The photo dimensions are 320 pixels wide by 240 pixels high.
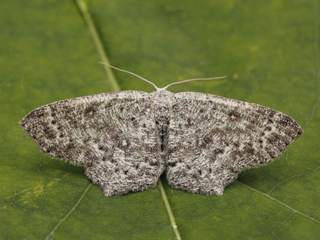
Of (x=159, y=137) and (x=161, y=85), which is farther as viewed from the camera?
(x=161, y=85)

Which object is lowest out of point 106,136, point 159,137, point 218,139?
point 218,139

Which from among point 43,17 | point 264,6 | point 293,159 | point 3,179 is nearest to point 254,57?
point 264,6

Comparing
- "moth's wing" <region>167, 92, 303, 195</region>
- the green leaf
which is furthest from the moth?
the green leaf

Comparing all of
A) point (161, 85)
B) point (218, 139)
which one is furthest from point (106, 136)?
point (161, 85)

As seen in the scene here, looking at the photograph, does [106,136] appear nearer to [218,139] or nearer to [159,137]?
[159,137]

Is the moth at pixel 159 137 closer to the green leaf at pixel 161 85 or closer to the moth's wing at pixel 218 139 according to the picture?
the moth's wing at pixel 218 139

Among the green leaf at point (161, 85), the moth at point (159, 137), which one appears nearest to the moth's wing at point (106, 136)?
the moth at point (159, 137)

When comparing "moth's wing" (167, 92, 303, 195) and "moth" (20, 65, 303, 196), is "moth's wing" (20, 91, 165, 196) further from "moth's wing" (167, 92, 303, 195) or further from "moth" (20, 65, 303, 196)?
"moth's wing" (167, 92, 303, 195)

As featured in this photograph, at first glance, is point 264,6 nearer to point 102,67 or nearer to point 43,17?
point 102,67
